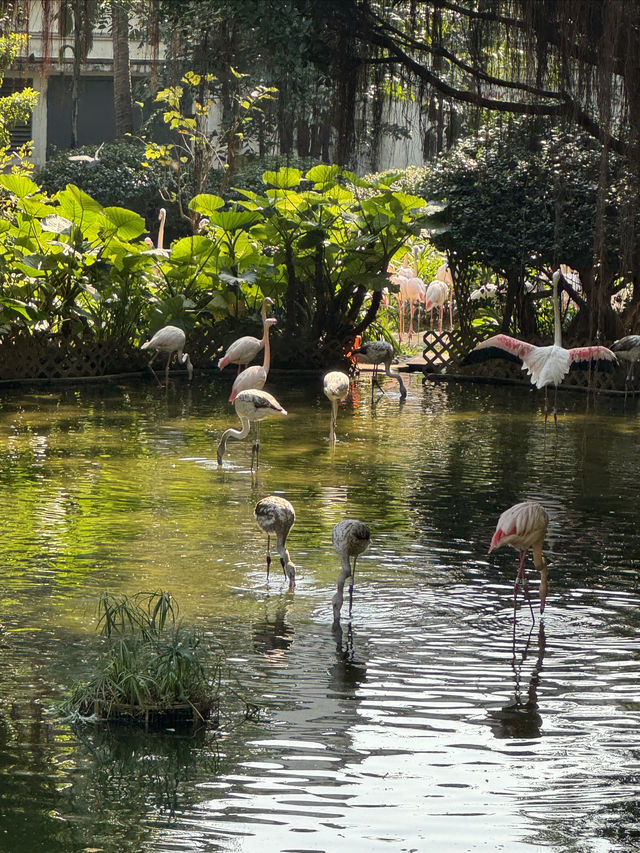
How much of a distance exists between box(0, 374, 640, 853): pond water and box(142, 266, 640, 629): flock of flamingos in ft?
0.72

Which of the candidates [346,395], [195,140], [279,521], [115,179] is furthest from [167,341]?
[115,179]

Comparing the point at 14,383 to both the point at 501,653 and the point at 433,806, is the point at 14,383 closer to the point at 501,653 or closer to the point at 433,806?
the point at 501,653

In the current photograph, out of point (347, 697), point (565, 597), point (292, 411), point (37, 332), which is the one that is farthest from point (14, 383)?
point (347, 697)

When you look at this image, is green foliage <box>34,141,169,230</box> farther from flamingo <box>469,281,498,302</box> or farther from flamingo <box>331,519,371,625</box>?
flamingo <box>331,519,371,625</box>

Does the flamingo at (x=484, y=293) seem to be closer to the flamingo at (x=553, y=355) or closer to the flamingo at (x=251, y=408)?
the flamingo at (x=553, y=355)

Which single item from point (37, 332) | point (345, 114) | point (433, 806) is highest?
point (345, 114)

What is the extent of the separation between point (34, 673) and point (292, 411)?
8.81 m

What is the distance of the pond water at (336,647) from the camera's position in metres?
4.06

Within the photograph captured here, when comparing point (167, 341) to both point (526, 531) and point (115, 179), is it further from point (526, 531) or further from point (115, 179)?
point (526, 531)

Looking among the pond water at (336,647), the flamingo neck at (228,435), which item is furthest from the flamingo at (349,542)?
the flamingo neck at (228,435)

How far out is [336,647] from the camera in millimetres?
5883

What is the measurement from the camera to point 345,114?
6.43 m

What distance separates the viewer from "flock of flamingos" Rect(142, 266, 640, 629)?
21.0ft

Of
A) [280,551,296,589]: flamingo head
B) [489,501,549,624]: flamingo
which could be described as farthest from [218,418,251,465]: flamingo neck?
[489,501,549,624]: flamingo
